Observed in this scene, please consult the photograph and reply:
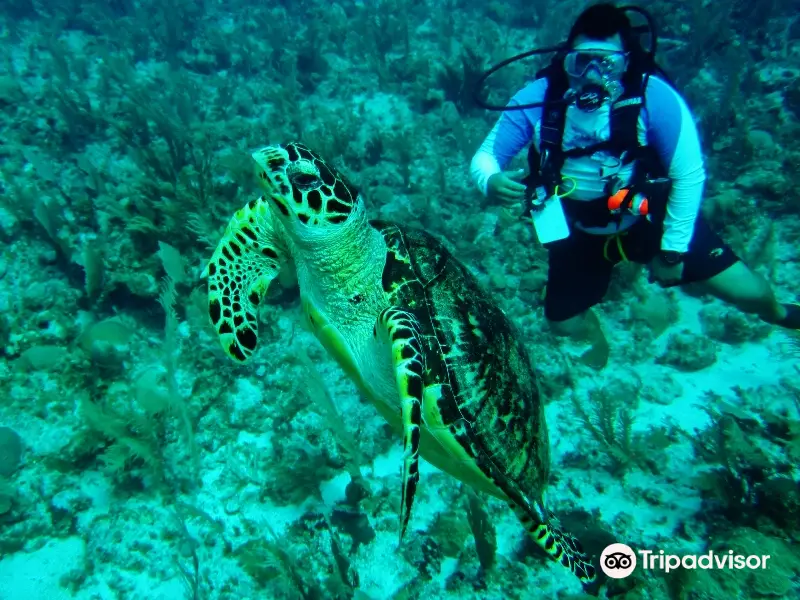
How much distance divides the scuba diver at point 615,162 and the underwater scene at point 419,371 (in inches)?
0.7

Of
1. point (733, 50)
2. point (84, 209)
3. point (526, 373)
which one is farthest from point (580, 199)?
point (733, 50)

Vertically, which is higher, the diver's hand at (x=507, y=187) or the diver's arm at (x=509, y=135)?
the diver's arm at (x=509, y=135)

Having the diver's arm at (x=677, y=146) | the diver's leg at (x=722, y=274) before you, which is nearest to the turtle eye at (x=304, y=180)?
the diver's arm at (x=677, y=146)

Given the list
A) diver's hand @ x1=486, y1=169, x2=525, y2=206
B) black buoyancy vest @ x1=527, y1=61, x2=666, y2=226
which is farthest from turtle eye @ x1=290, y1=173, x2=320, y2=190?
black buoyancy vest @ x1=527, y1=61, x2=666, y2=226

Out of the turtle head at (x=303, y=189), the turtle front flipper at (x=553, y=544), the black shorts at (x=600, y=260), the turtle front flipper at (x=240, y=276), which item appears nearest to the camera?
the turtle head at (x=303, y=189)

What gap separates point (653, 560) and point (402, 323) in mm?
2137

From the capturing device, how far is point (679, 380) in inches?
145

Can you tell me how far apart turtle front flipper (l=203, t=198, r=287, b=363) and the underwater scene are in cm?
1

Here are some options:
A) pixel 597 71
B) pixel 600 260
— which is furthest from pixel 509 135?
pixel 600 260

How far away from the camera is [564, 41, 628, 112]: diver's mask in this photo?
2.61m

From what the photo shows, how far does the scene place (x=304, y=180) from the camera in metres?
1.89

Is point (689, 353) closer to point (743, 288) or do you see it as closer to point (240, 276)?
point (743, 288)

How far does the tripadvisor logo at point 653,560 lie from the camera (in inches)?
94.1

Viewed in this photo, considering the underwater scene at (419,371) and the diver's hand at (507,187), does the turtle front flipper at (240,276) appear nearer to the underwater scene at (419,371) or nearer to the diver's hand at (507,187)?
the underwater scene at (419,371)
